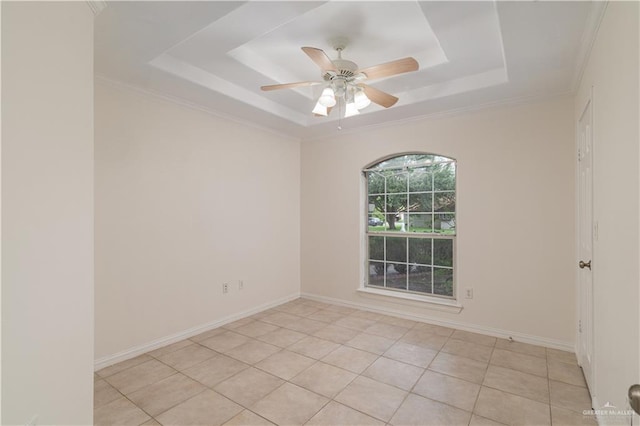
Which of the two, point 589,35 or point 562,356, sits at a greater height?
point 589,35

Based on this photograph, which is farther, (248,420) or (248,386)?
(248,386)

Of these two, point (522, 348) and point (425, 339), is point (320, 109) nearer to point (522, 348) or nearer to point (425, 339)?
point (425, 339)

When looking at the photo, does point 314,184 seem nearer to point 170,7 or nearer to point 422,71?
point 422,71

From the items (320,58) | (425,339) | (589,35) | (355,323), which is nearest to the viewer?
(589,35)

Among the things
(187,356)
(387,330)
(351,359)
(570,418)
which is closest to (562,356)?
(570,418)

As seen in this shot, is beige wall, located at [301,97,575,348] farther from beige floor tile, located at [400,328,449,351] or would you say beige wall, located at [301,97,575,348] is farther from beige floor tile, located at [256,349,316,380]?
beige floor tile, located at [256,349,316,380]

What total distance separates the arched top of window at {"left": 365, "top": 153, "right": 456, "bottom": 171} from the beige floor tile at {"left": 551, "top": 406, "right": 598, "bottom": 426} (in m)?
2.50

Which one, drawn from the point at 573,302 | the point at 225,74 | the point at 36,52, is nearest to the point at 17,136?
the point at 36,52

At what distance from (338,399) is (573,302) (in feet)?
8.07

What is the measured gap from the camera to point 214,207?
11.7 feet

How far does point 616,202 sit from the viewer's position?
148cm

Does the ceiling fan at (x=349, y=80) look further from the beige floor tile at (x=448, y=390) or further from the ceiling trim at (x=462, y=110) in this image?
the beige floor tile at (x=448, y=390)

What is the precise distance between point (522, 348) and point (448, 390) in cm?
124

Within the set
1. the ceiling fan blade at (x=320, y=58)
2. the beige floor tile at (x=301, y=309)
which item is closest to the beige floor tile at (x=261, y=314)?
the beige floor tile at (x=301, y=309)
